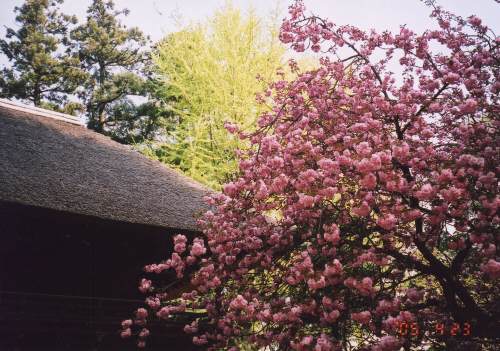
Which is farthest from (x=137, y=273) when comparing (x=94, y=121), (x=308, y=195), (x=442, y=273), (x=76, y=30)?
(x=76, y=30)

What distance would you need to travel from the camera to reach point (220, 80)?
1022cm

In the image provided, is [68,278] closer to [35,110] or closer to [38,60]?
[35,110]

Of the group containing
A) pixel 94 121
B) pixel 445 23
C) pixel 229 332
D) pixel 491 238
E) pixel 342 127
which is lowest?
pixel 229 332

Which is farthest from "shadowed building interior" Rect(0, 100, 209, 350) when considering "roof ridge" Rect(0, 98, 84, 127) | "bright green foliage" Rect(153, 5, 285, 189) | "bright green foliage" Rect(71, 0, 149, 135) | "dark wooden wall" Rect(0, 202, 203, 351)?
"bright green foliage" Rect(71, 0, 149, 135)

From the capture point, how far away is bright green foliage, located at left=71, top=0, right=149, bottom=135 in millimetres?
21094

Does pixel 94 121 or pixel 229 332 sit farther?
pixel 94 121

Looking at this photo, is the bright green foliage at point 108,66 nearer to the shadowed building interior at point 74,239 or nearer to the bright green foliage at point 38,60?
the bright green foliage at point 38,60

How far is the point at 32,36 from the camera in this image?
19922 mm

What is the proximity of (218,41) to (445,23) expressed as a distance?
7.52 m

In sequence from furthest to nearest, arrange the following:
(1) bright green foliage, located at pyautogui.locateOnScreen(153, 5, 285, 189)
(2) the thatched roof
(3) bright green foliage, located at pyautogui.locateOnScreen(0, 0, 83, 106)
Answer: (3) bright green foliage, located at pyautogui.locateOnScreen(0, 0, 83, 106) → (1) bright green foliage, located at pyautogui.locateOnScreen(153, 5, 285, 189) → (2) the thatched roof

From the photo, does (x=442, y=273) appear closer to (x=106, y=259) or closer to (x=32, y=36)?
(x=106, y=259)

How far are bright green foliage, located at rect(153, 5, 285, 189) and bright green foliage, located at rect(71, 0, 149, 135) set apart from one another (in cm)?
1016

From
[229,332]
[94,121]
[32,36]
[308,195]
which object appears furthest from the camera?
[94,121]

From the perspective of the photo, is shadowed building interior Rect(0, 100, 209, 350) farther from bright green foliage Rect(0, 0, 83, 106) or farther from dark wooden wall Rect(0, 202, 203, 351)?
bright green foliage Rect(0, 0, 83, 106)
